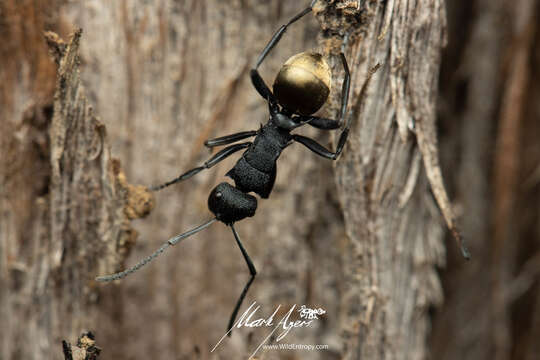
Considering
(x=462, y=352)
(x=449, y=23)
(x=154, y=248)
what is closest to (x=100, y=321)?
(x=154, y=248)

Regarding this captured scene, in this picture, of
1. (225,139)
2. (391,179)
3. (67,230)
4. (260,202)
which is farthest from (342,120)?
(67,230)

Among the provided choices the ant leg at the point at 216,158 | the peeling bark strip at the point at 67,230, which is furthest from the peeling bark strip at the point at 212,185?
the ant leg at the point at 216,158

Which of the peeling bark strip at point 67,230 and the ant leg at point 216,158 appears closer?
the peeling bark strip at point 67,230

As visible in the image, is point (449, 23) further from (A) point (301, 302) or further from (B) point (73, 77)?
(B) point (73, 77)

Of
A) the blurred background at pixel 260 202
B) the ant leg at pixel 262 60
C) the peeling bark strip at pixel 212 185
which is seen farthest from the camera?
the blurred background at pixel 260 202

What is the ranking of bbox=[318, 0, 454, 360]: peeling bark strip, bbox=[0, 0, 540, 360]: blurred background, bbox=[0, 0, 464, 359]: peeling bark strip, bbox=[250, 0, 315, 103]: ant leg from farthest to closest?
bbox=[0, 0, 540, 360]: blurred background, bbox=[250, 0, 315, 103]: ant leg, bbox=[0, 0, 464, 359]: peeling bark strip, bbox=[318, 0, 454, 360]: peeling bark strip

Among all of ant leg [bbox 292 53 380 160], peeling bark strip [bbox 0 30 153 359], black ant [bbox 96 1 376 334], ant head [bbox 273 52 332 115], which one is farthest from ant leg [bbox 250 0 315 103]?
peeling bark strip [bbox 0 30 153 359]

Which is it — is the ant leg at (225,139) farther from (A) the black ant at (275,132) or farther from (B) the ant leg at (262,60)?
(B) the ant leg at (262,60)

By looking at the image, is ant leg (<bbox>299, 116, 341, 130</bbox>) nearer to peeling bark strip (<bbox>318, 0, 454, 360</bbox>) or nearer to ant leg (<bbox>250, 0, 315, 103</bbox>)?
peeling bark strip (<bbox>318, 0, 454, 360</bbox>)

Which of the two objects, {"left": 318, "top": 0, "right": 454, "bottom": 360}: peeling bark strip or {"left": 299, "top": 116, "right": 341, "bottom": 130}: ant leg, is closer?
{"left": 318, "top": 0, "right": 454, "bottom": 360}: peeling bark strip
